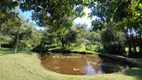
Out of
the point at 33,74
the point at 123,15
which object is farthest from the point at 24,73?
the point at 123,15

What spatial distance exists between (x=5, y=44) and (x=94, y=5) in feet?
123

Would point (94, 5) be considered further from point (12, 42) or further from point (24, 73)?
point (12, 42)

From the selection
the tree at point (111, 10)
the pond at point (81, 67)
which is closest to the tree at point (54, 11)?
the tree at point (111, 10)

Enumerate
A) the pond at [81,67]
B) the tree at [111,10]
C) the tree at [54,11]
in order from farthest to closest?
the pond at [81,67]
the tree at [111,10]
the tree at [54,11]

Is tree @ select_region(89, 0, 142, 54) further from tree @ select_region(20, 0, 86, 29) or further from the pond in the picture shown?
the pond

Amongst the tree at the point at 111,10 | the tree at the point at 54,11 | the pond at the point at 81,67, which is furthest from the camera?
the pond at the point at 81,67

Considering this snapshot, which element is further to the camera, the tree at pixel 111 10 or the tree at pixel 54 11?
the tree at pixel 111 10

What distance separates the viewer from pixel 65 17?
6.24 meters

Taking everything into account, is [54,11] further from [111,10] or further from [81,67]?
[81,67]

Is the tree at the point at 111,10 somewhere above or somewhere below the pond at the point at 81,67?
above

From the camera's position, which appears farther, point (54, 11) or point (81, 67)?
point (81, 67)

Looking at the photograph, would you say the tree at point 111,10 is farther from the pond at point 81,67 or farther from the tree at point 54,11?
the pond at point 81,67

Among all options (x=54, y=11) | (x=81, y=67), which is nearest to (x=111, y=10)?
(x=54, y=11)

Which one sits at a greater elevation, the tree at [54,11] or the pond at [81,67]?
the tree at [54,11]
